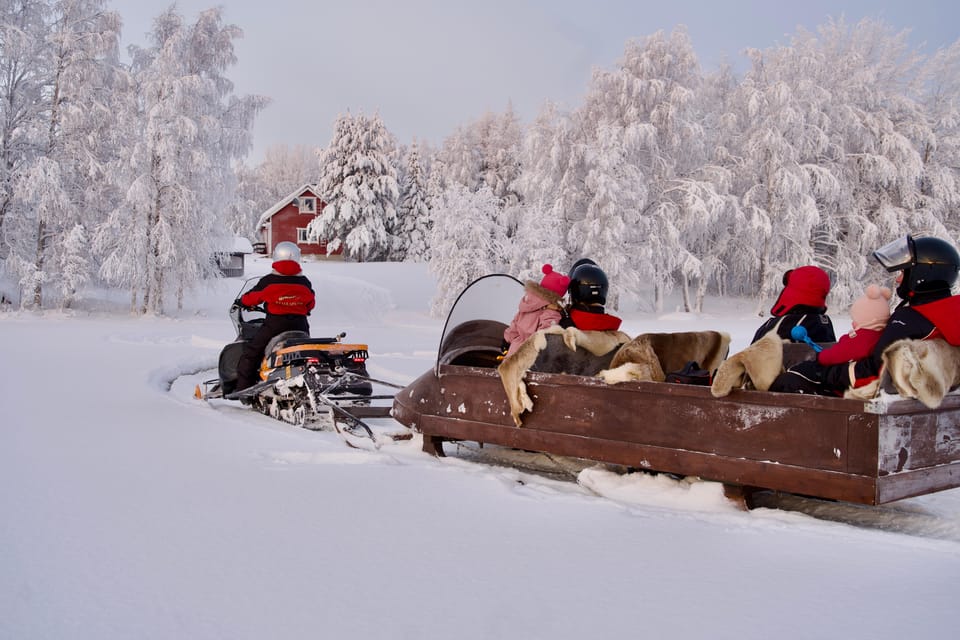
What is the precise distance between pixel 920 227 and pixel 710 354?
30.5m

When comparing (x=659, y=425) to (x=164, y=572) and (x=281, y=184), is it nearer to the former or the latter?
(x=164, y=572)

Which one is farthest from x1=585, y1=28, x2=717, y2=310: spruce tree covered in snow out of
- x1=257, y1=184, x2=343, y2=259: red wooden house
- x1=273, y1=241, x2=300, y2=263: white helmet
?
x1=257, y1=184, x2=343, y2=259: red wooden house

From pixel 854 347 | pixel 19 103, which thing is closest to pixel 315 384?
pixel 854 347

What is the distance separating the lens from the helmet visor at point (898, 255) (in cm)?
402

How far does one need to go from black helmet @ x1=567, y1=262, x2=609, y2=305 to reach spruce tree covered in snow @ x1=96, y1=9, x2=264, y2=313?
2040 centimetres

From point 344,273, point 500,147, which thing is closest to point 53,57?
point 344,273

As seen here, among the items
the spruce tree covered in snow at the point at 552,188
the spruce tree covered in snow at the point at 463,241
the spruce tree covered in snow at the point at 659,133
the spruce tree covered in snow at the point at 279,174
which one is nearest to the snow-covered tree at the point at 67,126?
the spruce tree covered in snow at the point at 463,241

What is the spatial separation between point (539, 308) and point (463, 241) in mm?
22104

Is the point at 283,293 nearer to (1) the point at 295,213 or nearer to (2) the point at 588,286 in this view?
(2) the point at 588,286

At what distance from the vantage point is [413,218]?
52.7 metres

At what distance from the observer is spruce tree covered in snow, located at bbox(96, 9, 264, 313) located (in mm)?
23234

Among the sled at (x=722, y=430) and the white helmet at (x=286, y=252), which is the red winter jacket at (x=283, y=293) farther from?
the sled at (x=722, y=430)

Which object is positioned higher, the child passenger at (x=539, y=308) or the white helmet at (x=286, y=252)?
the white helmet at (x=286, y=252)

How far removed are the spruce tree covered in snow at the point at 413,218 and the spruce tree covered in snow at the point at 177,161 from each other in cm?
2530
